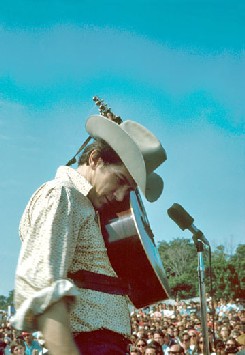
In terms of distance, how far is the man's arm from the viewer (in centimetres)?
165

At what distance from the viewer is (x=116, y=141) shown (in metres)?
2.17

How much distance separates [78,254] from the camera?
1963 millimetres

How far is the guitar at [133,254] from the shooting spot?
6.93ft

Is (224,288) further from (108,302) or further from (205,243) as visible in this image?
(108,302)

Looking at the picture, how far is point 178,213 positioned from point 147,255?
2676mm

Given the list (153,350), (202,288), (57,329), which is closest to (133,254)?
(57,329)

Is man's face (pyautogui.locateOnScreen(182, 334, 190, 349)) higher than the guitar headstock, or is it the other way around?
man's face (pyautogui.locateOnScreen(182, 334, 190, 349))

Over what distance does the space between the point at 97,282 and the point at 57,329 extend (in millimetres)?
298

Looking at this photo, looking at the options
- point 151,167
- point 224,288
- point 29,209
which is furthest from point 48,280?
point 224,288

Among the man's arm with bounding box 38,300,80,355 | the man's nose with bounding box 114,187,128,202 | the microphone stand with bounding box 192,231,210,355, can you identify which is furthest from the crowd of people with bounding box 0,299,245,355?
the man's arm with bounding box 38,300,80,355

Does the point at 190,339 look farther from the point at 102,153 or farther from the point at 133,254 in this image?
the point at 102,153

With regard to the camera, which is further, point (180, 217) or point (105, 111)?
point (180, 217)

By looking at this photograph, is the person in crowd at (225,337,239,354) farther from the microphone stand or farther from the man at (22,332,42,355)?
the man at (22,332,42,355)

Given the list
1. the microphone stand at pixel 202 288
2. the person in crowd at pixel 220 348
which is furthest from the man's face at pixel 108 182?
the person in crowd at pixel 220 348
